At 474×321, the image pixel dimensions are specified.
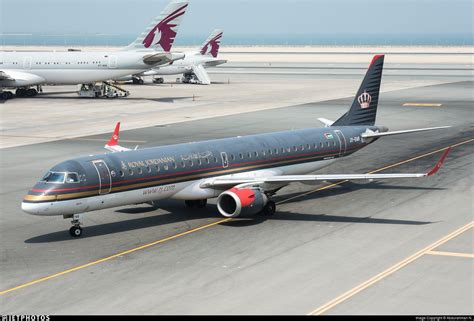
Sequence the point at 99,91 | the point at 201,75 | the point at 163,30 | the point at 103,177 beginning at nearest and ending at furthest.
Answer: the point at 103,177, the point at 163,30, the point at 99,91, the point at 201,75

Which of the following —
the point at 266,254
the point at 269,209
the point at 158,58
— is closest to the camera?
the point at 266,254

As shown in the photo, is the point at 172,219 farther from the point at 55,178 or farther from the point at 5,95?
the point at 5,95

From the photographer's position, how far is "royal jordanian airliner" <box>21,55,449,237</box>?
32.7m

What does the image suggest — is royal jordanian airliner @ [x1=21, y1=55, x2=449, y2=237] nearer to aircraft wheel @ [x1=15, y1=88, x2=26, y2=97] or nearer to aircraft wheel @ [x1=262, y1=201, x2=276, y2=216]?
aircraft wheel @ [x1=262, y1=201, x2=276, y2=216]

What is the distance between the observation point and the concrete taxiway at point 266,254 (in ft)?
83.5

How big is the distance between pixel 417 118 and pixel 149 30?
38316mm

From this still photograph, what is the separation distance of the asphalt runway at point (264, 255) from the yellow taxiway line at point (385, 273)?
0.07 m

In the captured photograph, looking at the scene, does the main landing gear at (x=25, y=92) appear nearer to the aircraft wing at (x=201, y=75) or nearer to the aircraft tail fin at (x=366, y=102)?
the aircraft wing at (x=201, y=75)

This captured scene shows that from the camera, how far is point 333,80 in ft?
462

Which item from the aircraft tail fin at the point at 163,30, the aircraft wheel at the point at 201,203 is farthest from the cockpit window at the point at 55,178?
the aircraft tail fin at the point at 163,30

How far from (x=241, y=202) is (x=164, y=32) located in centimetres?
6899

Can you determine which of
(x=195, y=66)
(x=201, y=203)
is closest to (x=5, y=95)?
(x=195, y=66)

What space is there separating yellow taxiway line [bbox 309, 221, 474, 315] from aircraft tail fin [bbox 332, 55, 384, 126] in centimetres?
1314

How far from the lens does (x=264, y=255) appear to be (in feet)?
102
